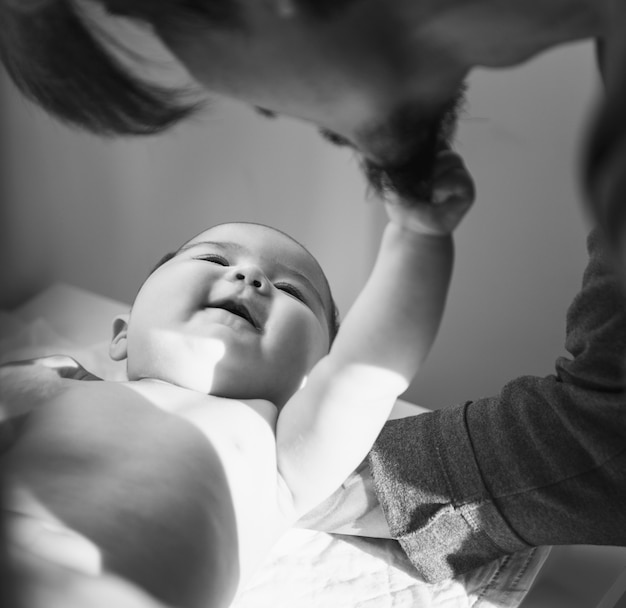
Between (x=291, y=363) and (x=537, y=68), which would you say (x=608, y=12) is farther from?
(x=291, y=363)

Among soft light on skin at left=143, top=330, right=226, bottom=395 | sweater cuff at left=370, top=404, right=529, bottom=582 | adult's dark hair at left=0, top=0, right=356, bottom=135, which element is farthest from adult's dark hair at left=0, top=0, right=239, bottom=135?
sweater cuff at left=370, top=404, right=529, bottom=582

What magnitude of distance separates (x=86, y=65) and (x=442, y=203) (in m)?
0.14

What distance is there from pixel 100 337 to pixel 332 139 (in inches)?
8.8

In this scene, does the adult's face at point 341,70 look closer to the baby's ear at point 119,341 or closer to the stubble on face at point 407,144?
the stubble on face at point 407,144

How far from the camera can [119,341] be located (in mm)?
469

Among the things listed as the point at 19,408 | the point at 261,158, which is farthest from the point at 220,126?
the point at 19,408

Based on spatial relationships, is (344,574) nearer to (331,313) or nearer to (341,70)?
(331,313)

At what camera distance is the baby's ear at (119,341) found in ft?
1.51

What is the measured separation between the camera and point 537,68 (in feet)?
0.97

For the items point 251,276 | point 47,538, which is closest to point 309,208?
point 251,276

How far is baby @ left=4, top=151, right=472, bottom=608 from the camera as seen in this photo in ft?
1.14

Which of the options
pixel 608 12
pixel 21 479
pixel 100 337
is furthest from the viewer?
pixel 100 337

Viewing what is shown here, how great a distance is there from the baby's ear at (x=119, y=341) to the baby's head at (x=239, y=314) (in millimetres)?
38

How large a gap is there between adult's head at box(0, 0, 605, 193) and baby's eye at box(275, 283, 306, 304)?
0.33 feet
